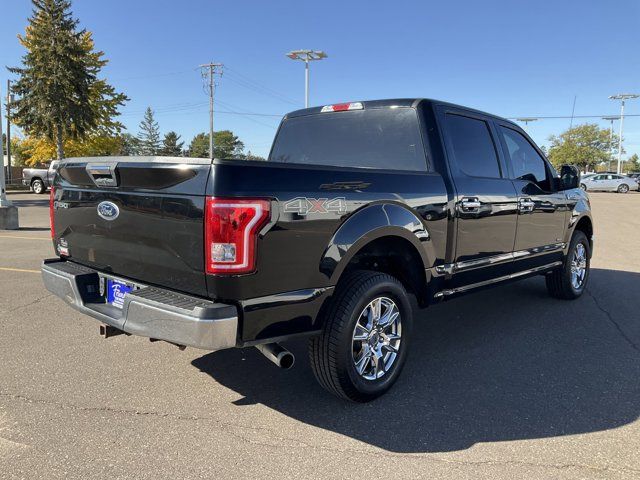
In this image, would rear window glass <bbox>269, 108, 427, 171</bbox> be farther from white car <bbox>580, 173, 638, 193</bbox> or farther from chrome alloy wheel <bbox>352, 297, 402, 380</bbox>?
white car <bbox>580, 173, 638, 193</bbox>

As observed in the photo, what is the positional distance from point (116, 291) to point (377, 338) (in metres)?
1.67

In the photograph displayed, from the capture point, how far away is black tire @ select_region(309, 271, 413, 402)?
9.72ft

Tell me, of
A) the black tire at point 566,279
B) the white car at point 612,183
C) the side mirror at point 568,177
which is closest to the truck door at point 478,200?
the side mirror at point 568,177

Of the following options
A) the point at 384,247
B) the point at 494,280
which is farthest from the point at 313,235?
the point at 494,280

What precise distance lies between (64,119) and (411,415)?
30.7 m

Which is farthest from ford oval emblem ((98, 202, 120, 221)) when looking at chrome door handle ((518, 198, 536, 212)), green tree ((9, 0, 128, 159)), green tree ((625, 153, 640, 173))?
green tree ((625, 153, 640, 173))

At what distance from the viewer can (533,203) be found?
484 centimetres

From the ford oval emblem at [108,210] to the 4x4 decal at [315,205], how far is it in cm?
110

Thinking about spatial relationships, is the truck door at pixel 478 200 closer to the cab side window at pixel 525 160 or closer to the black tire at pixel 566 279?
the cab side window at pixel 525 160

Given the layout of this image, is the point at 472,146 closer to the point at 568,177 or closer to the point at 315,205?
the point at 568,177

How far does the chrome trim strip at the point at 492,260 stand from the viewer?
12.5 feet

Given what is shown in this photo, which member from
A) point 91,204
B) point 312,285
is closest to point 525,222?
point 312,285

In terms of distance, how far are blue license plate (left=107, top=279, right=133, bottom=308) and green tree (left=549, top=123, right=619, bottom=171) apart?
87.0 meters

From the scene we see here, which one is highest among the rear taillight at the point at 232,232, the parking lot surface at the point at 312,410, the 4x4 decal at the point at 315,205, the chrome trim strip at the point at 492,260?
the 4x4 decal at the point at 315,205
